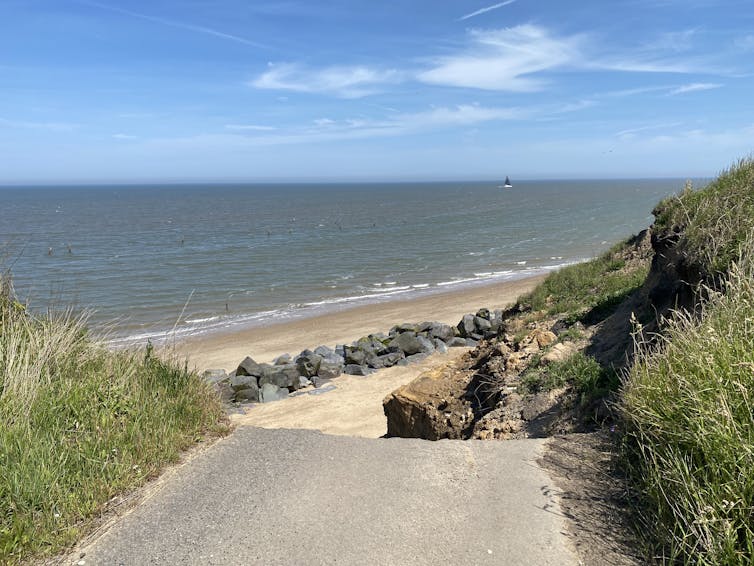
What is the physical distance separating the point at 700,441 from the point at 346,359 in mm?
13901

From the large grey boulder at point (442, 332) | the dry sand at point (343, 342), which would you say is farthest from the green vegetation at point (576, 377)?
the large grey boulder at point (442, 332)

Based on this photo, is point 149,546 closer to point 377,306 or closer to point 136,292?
point 377,306

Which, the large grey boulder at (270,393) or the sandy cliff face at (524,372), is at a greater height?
the sandy cliff face at (524,372)

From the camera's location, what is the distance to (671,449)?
141 inches

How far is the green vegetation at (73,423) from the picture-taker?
3578 millimetres

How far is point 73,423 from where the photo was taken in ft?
14.5

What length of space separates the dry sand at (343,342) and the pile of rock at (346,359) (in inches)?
18.8

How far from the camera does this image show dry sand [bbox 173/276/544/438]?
12367mm

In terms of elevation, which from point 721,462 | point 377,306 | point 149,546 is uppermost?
point 721,462

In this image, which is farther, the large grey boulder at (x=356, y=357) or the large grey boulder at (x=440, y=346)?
the large grey boulder at (x=440, y=346)

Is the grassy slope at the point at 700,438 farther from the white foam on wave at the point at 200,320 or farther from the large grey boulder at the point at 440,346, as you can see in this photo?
the white foam on wave at the point at 200,320

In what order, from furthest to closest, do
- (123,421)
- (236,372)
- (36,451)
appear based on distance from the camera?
(236,372)
(123,421)
(36,451)

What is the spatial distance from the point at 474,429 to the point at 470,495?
3232 millimetres

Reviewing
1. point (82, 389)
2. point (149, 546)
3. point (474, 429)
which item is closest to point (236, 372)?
point (474, 429)
